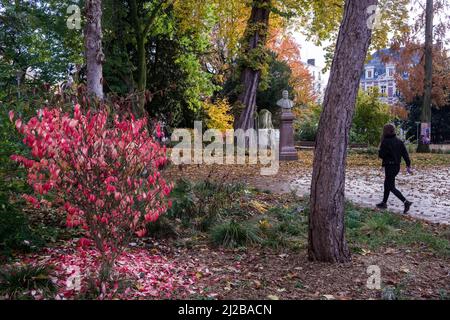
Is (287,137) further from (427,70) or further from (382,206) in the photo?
(427,70)

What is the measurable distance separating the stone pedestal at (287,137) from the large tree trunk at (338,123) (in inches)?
545

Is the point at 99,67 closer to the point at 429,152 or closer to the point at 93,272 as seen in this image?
the point at 93,272

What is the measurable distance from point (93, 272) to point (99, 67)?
20.2 feet

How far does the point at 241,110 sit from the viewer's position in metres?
21.3

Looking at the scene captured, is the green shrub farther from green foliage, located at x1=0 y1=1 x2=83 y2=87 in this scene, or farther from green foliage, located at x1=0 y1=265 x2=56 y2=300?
green foliage, located at x1=0 y1=1 x2=83 y2=87

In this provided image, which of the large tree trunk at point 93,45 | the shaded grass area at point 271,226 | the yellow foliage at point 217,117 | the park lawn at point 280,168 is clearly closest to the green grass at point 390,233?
the shaded grass area at point 271,226

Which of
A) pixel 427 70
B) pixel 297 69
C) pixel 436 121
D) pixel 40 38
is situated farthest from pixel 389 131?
pixel 297 69

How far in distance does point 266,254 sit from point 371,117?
20.0 m

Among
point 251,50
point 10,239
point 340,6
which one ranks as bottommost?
point 10,239

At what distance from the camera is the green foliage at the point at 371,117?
23.8 metres

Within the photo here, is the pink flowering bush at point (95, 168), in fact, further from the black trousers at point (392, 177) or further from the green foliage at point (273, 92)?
the green foliage at point (273, 92)

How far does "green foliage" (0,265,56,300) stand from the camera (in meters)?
4.00

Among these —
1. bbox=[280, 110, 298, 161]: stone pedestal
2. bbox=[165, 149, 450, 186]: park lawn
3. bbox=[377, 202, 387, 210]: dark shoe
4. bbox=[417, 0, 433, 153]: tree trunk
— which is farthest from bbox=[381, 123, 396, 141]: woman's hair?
bbox=[417, 0, 433, 153]: tree trunk
